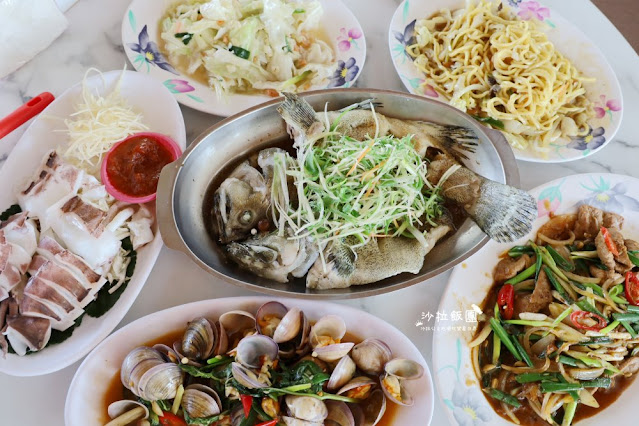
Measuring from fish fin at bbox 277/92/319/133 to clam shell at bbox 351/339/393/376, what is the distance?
0.85 metres

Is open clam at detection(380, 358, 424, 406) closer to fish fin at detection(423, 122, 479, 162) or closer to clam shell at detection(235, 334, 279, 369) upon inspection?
clam shell at detection(235, 334, 279, 369)

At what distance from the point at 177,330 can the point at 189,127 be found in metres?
0.93

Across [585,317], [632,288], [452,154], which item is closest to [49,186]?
[452,154]

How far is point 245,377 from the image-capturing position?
5.49ft

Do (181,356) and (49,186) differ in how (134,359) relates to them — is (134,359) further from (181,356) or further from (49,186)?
(49,186)

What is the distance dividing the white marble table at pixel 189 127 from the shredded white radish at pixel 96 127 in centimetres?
31

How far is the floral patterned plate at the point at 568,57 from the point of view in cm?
225

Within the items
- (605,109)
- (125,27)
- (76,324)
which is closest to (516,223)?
(605,109)

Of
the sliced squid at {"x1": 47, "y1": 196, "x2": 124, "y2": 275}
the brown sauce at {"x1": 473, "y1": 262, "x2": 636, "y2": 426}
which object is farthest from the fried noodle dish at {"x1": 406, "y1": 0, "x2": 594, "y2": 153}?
the sliced squid at {"x1": 47, "y1": 196, "x2": 124, "y2": 275}

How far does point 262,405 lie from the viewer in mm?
1746

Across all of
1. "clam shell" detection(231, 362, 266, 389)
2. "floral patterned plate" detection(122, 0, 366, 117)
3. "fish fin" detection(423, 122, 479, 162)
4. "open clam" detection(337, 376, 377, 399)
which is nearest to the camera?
"clam shell" detection(231, 362, 266, 389)

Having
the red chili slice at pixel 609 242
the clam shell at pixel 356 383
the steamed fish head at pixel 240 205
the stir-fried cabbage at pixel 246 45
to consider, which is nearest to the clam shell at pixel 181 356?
the steamed fish head at pixel 240 205

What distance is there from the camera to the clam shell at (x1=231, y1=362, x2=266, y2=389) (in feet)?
5.50

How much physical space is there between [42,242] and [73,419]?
0.65 m
